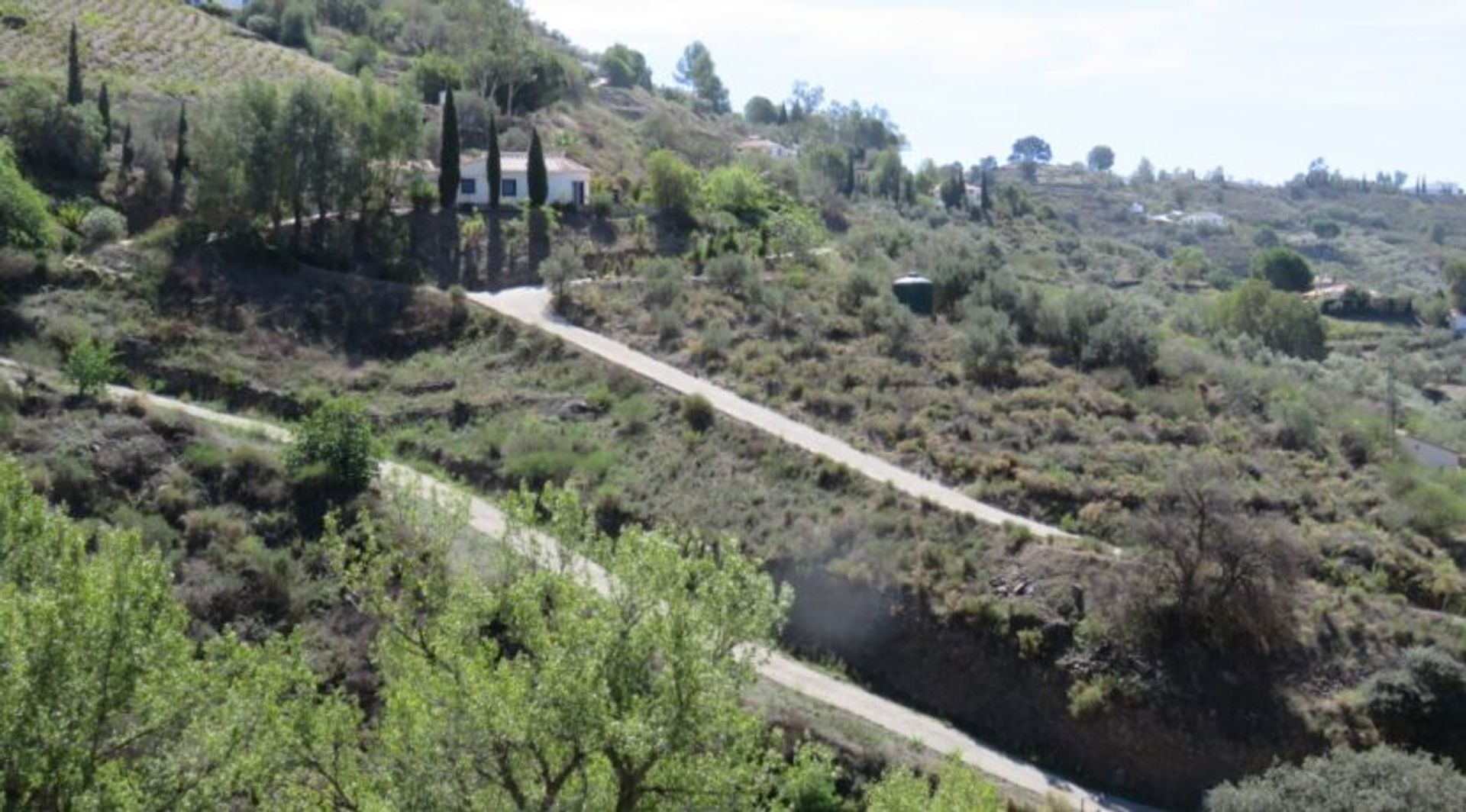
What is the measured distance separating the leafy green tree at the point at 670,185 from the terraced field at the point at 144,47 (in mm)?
23075

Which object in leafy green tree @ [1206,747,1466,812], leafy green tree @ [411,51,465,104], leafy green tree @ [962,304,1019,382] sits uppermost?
leafy green tree @ [411,51,465,104]

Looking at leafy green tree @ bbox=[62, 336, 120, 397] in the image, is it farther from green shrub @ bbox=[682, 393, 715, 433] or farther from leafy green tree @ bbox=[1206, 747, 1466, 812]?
leafy green tree @ bbox=[1206, 747, 1466, 812]

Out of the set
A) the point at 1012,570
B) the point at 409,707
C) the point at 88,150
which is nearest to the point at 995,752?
the point at 1012,570

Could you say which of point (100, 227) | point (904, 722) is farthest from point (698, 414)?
point (100, 227)

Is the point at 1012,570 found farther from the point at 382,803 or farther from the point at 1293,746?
the point at 382,803

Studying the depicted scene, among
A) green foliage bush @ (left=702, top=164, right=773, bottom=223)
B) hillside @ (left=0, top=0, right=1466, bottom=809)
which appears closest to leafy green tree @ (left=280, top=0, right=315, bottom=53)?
hillside @ (left=0, top=0, right=1466, bottom=809)

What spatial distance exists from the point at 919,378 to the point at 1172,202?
151350 mm

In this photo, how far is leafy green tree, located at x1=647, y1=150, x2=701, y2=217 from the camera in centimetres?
5484

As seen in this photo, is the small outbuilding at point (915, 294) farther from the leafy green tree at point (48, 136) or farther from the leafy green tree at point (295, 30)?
the leafy green tree at point (295, 30)

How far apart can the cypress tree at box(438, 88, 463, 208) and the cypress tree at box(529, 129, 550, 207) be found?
327cm

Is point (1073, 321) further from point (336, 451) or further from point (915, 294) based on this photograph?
point (336, 451)

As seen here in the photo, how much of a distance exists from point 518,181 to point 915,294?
1808 cm

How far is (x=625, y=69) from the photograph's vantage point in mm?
121312

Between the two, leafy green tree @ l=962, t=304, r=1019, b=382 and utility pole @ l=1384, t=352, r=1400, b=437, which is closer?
utility pole @ l=1384, t=352, r=1400, b=437
